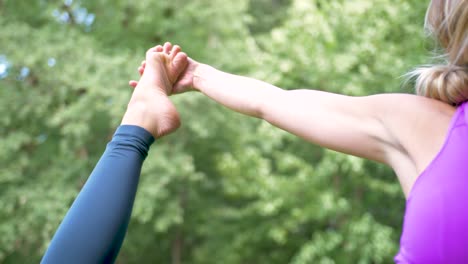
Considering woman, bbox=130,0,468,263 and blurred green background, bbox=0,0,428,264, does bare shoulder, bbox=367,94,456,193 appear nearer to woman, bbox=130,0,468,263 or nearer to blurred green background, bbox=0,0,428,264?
woman, bbox=130,0,468,263

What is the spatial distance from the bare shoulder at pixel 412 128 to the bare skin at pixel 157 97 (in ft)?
1.94

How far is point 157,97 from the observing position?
4.78 ft

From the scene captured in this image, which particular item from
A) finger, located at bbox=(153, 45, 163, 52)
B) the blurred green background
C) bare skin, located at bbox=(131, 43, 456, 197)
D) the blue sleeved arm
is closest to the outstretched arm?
bare skin, located at bbox=(131, 43, 456, 197)

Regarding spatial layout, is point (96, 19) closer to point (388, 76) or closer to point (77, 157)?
point (77, 157)

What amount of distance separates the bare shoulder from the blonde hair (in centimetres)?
2

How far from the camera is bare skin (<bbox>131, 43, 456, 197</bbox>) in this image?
0.92m

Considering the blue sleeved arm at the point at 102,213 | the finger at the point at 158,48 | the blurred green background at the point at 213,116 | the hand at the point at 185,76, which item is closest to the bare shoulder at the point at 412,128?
the blue sleeved arm at the point at 102,213

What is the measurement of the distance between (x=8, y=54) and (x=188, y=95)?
2128 mm

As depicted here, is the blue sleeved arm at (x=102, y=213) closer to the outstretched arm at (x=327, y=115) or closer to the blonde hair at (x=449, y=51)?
the outstretched arm at (x=327, y=115)

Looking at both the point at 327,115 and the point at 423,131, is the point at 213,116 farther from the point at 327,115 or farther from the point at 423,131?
the point at 423,131

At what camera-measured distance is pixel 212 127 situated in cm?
730

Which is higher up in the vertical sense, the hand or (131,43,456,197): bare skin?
(131,43,456,197): bare skin

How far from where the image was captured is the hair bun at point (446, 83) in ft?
3.03

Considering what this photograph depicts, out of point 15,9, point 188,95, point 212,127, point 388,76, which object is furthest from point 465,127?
point 15,9
